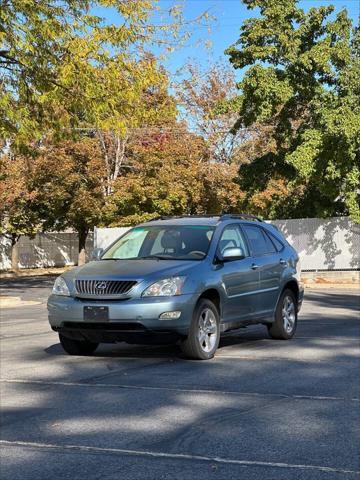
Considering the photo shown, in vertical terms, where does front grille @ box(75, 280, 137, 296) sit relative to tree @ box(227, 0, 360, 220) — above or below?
below

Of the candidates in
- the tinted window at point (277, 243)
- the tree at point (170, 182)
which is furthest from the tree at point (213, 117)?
the tinted window at point (277, 243)

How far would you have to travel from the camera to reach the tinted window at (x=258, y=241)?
9.86 metres

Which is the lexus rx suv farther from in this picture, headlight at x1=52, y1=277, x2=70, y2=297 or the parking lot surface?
the parking lot surface

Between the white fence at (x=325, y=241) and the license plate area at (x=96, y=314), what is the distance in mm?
20730

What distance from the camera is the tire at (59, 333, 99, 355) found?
29.1 ft

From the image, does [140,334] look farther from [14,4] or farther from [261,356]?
[14,4]

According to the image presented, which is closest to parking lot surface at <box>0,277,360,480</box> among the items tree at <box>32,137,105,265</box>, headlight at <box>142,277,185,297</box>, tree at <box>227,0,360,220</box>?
headlight at <box>142,277,185,297</box>

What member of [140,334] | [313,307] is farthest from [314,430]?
[313,307]

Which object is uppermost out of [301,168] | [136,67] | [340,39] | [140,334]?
[340,39]

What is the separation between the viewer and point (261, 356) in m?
8.77

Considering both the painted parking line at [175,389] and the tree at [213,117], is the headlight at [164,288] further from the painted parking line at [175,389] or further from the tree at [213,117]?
the tree at [213,117]

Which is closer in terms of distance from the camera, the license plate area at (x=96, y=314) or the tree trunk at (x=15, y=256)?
the license plate area at (x=96, y=314)

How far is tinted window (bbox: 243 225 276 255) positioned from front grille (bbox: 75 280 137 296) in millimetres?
2418

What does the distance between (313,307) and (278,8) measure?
1410 cm
